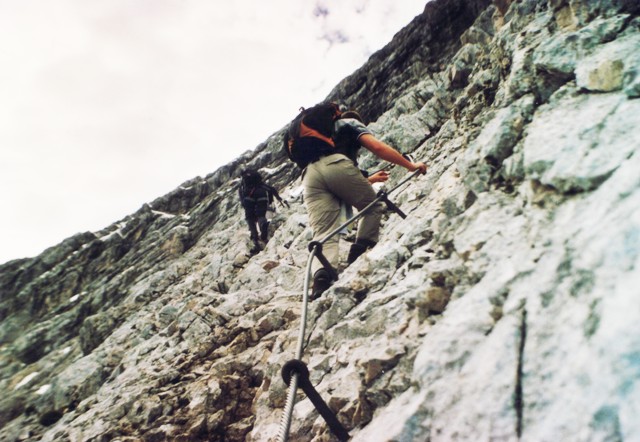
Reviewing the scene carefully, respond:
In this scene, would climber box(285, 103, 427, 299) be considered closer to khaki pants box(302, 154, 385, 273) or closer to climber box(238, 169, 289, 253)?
khaki pants box(302, 154, 385, 273)

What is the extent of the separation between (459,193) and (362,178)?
2726 mm

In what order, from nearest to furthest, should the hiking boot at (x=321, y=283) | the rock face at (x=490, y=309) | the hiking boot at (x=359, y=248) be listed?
the rock face at (x=490, y=309), the hiking boot at (x=321, y=283), the hiking boot at (x=359, y=248)

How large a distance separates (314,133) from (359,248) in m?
2.08

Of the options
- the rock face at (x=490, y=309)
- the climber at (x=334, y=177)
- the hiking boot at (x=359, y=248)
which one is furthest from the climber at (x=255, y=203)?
the hiking boot at (x=359, y=248)

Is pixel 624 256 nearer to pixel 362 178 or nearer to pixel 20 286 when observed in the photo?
pixel 362 178

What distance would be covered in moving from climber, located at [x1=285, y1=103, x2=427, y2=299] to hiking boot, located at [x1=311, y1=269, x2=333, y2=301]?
2.00 feet

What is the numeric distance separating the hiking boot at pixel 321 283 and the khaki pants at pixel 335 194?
73cm

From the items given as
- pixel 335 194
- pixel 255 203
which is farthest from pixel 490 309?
Result: pixel 255 203

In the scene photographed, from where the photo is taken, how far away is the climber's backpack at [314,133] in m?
6.14

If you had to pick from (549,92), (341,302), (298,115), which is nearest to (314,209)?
(298,115)

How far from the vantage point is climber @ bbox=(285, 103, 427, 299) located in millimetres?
6070

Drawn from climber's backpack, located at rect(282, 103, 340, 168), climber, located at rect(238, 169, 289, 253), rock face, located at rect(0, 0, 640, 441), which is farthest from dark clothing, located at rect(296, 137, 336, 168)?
climber, located at rect(238, 169, 289, 253)

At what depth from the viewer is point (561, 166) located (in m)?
2.44

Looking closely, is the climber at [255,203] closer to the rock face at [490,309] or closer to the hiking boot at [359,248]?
the rock face at [490,309]
